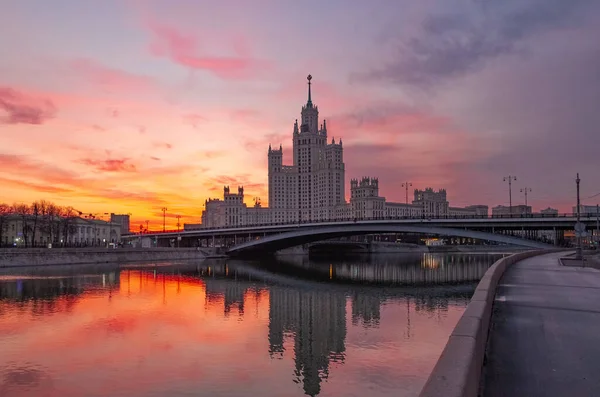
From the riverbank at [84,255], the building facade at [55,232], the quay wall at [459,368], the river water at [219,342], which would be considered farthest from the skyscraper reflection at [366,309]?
the building facade at [55,232]

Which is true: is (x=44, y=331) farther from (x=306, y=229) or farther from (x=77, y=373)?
(x=306, y=229)

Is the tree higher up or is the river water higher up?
the tree

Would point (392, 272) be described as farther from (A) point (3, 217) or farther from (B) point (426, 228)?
(A) point (3, 217)

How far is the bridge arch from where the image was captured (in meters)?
76.5

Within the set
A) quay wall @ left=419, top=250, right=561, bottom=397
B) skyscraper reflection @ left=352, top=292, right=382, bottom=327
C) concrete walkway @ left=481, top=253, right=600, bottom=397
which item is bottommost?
skyscraper reflection @ left=352, top=292, right=382, bottom=327

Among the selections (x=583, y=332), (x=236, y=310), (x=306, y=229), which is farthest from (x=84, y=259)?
(x=583, y=332)

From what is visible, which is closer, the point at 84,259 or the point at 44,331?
the point at 44,331

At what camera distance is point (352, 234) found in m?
98.2

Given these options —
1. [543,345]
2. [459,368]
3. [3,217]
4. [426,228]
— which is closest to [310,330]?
[543,345]

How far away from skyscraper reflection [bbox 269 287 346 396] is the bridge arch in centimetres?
4160

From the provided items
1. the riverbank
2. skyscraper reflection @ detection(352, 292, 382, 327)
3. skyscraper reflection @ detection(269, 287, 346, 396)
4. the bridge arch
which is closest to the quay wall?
skyscraper reflection @ detection(269, 287, 346, 396)

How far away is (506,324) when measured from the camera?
46.1 ft

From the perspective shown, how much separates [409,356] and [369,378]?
3447 millimetres

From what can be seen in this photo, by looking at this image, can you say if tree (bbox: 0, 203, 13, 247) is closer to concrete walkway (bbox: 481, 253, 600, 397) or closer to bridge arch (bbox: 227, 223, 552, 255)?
bridge arch (bbox: 227, 223, 552, 255)
